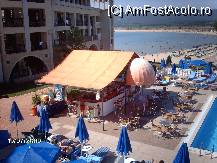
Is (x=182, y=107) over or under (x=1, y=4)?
under

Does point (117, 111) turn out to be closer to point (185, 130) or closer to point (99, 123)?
point (99, 123)

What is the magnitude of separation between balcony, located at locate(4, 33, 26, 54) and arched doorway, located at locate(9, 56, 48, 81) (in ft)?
8.18

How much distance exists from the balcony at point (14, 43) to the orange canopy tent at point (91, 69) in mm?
12446

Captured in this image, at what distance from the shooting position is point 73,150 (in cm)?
1689

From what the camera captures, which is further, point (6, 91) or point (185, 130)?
point (6, 91)

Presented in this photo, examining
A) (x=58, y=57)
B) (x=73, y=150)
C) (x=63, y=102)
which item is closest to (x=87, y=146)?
(x=73, y=150)

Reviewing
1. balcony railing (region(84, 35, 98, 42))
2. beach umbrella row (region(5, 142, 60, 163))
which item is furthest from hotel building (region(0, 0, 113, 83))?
beach umbrella row (region(5, 142, 60, 163))

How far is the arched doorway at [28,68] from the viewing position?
38.0m

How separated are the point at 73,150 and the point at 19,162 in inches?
180

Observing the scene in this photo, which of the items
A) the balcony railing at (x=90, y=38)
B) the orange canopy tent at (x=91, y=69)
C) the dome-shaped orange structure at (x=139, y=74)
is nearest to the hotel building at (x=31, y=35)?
the balcony railing at (x=90, y=38)

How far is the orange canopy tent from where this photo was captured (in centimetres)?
2398

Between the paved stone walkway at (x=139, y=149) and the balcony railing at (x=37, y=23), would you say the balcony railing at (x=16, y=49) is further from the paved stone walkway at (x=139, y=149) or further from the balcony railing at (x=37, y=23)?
the paved stone walkway at (x=139, y=149)

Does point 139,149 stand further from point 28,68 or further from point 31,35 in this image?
point 31,35

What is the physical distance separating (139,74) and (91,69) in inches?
165
